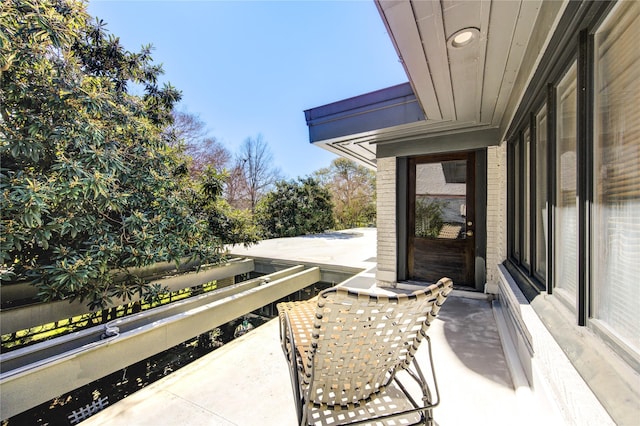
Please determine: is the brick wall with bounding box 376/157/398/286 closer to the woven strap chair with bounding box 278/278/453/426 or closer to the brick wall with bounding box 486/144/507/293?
the brick wall with bounding box 486/144/507/293

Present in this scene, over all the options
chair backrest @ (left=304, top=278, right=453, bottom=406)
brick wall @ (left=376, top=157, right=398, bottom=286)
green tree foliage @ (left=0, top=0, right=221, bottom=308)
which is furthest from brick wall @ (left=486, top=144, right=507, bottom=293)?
green tree foliage @ (left=0, top=0, right=221, bottom=308)

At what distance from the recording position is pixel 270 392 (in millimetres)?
2033

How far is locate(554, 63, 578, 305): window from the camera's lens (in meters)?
1.39

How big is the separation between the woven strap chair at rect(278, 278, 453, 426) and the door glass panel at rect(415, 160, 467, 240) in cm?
301

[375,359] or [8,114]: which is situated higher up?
[8,114]

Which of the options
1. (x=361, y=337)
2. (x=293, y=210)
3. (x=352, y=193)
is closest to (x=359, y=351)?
(x=361, y=337)

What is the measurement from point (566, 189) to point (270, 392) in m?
2.36

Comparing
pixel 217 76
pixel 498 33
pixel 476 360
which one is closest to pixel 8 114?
pixel 498 33

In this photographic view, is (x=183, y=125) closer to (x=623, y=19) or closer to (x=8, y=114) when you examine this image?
(x=8, y=114)

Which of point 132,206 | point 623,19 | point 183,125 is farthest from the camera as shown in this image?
point 183,125

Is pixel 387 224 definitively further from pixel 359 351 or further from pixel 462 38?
pixel 359 351

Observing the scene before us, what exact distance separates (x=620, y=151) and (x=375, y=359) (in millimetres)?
1335

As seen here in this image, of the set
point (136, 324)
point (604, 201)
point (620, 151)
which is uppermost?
point (620, 151)

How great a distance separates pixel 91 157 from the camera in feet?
10.7
